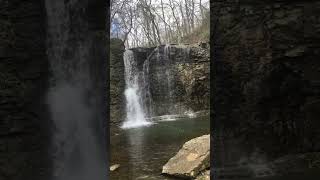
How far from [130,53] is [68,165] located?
13497 millimetres

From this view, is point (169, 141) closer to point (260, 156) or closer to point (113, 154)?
point (113, 154)

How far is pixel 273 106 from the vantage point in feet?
10.5

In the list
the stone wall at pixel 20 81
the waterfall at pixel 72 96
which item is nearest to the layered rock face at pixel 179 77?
the waterfall at pixel 72 96

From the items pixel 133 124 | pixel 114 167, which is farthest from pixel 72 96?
pixel 133 124

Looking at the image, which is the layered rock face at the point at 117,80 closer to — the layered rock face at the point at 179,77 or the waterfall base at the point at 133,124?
the waterfall base at the point at 133,124

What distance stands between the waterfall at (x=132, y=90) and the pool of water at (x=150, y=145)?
1.62 meters

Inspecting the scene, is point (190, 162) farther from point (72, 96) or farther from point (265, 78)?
point (265, 78)

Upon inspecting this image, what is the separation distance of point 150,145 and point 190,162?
9.21 feet

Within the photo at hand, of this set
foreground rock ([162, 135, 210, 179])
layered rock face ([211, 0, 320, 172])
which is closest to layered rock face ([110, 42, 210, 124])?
foreground rock ([162, 135, 210, 179])

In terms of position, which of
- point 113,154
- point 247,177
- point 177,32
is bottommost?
point 113,154

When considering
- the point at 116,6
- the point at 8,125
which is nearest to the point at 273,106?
the point at 8,125

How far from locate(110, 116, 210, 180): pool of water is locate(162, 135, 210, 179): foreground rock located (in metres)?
0.23

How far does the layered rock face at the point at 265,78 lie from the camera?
3.14 metres

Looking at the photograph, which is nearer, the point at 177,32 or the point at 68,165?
the point at 68,165
